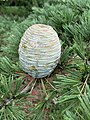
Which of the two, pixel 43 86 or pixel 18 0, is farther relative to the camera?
pixel 18 0

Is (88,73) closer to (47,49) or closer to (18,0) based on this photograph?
(47,49)

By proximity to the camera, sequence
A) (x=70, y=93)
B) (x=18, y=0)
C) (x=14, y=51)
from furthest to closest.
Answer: (x=18, y=0) → (x=14, y=51) → (x=70, y=93)

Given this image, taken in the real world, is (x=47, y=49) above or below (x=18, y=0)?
above

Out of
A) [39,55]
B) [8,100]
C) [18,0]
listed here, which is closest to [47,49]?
[39,55]

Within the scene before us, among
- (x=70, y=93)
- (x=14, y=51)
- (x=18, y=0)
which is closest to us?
(x=70, y=93)

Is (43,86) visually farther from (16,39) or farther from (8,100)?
(16,39)

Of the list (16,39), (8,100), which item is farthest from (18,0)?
(8,100)
